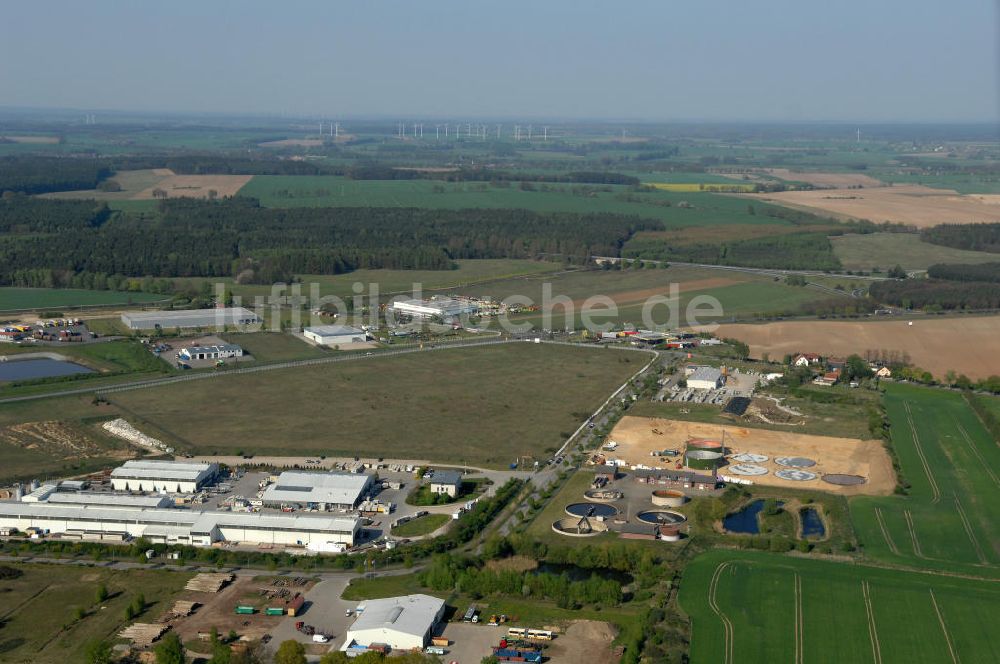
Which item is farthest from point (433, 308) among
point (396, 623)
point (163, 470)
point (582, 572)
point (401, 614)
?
point (396, 623)

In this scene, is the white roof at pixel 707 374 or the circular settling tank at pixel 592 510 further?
the white roof at pixel 707 374

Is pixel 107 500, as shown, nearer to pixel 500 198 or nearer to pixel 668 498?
pixel 668 498

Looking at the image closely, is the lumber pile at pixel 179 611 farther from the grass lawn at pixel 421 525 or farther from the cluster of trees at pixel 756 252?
the cluster of trees at pixel 756 252

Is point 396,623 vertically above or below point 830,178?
below

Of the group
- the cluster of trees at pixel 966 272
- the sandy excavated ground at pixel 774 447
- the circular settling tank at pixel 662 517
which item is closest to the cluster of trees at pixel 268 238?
the cluster of trees at pixel 966 272

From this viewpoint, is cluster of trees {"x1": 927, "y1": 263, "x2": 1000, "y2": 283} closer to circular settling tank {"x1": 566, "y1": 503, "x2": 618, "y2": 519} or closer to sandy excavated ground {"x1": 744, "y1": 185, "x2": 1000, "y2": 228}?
sandy excavated ground {"x1": 744, "y1": 185, "x2": 1000, "y2": 228}

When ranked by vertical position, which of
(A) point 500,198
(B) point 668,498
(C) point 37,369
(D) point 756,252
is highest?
(A) point 500,198
